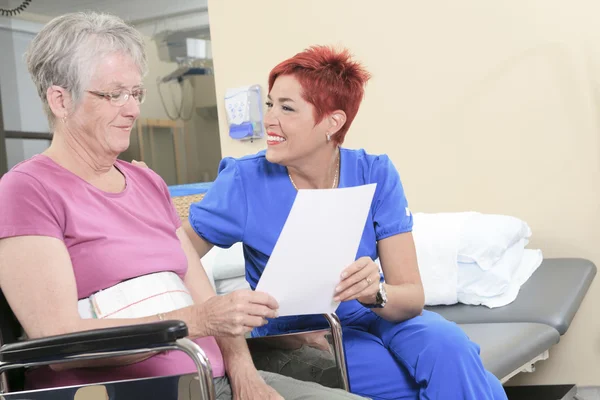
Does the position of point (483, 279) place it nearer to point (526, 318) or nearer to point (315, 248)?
point (526, 318)

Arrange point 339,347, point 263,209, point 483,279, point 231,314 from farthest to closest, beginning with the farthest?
point 483,279, point 263,209, point 339,347, point 231,314

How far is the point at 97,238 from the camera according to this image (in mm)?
1435

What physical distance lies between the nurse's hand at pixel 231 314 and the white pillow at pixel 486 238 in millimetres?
1480

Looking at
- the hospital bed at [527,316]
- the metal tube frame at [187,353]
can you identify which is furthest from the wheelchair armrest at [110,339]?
the hospital bed at [527,316]

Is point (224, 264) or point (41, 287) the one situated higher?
point (41, 287)

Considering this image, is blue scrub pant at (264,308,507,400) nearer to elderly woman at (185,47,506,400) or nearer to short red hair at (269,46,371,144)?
elderly woman at (185,47,506,400)

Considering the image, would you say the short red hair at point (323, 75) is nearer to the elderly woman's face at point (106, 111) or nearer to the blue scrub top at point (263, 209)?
the blue scrub top at point (263, 209)

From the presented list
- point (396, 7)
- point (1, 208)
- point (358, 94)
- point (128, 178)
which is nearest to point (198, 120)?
point (396, 7)

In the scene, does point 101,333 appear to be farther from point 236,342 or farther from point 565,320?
point 565,320

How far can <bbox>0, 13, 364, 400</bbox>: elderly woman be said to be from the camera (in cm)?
133

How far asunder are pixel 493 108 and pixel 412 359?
169 cm

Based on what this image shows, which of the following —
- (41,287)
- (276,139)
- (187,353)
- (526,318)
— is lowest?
(526,318)

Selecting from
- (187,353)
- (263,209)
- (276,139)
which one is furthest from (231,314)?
(276,139)

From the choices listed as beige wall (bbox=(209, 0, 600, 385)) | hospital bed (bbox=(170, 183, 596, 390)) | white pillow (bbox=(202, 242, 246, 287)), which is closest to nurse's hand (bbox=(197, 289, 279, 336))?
hospital bed (bbox=(170, 183, 596, 390))
